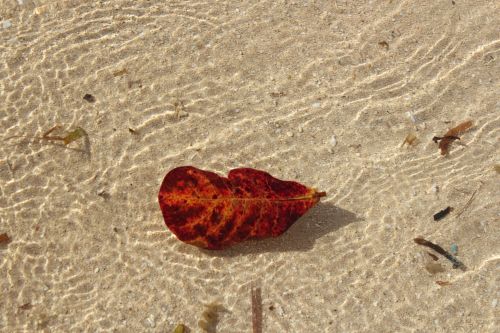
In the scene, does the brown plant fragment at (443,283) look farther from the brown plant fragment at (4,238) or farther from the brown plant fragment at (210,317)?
the brown plant fragment at (4,238)

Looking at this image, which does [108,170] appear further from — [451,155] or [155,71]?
[451,155]

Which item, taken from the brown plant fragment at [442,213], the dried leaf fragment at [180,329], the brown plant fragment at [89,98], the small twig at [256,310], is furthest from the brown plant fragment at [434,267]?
the brown plant fragment at [89,98]

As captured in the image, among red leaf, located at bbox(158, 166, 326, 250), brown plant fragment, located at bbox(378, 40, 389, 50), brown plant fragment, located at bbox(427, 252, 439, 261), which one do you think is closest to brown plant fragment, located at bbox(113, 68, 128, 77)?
red leaf, located at bbox(158, 166, 326, 250)

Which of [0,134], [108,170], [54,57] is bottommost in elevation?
[108,170]

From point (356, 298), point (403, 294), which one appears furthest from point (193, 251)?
point (403, 294)

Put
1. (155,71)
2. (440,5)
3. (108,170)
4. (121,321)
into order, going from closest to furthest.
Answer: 1. (121,321)
2. (108,170)
3. (155,71)
4. (440,5)
